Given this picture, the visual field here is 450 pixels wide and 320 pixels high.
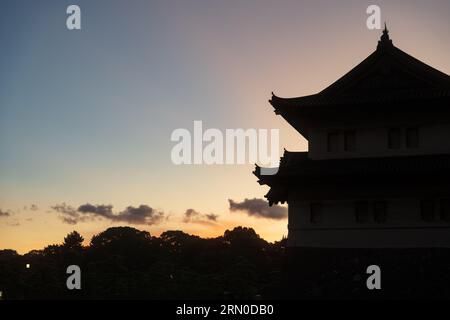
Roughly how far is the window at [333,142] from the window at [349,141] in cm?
42

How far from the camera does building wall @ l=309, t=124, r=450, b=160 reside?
77.4 feet

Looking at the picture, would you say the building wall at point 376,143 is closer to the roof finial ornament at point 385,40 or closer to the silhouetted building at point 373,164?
the silhouetted building at point 373,164

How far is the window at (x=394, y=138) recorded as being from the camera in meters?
24.2

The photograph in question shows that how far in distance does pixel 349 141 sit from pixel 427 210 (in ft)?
15.9

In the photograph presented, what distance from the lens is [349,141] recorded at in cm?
2497

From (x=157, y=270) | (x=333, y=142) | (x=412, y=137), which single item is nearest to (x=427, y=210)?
(x=412, y=137)

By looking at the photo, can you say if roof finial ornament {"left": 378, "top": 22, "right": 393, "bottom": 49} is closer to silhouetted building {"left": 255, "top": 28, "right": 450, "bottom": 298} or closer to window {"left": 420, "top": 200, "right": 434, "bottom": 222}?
silhouetted building {"left": 255, "top": 28, "right": 450, "bottom": 298}

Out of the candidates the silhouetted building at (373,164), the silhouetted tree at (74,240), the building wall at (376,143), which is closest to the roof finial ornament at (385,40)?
the silhouetted building at (373,164)

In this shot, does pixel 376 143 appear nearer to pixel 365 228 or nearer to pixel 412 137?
pixel 412 137

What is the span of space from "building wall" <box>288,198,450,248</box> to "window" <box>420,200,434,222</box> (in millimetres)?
172
